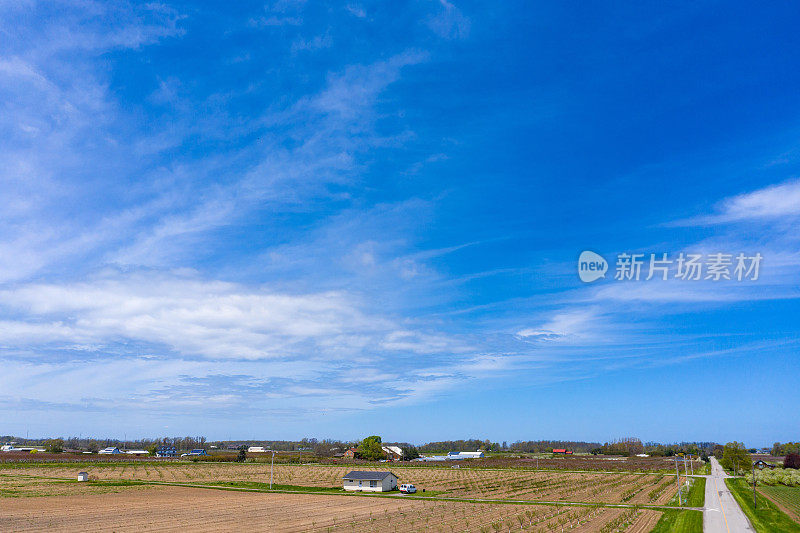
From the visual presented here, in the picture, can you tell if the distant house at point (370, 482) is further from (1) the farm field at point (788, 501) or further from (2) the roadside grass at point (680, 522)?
(1) the farm field at point (788, 501)

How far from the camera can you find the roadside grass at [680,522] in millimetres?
45438

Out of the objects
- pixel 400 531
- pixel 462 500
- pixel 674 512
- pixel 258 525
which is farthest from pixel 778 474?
pixel 258 525

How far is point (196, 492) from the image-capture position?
256ft

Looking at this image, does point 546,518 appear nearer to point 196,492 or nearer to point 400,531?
point 400,531

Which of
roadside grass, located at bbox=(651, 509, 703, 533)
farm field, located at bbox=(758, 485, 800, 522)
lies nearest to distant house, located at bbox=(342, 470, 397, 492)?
roadside grass, located at bbox=(651, 509, 703, 533)

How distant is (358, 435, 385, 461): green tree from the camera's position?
187375 millimetres

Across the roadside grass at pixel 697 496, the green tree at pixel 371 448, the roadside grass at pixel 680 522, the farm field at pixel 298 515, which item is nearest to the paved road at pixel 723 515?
the roadside grass at pixel 680 522

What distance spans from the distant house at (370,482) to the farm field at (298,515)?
11.8m

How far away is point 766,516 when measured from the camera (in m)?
55.6

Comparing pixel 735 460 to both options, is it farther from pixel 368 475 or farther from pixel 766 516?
pixel 368 475

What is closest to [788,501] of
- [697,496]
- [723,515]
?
[697,496]

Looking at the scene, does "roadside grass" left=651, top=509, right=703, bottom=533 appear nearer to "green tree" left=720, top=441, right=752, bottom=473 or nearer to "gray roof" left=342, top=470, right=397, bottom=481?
"gray roof" left=342, top=470, right=397, bottom=481

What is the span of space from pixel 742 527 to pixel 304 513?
41.5 meters

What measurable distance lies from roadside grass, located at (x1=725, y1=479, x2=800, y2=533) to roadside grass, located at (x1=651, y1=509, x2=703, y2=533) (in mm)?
4679
